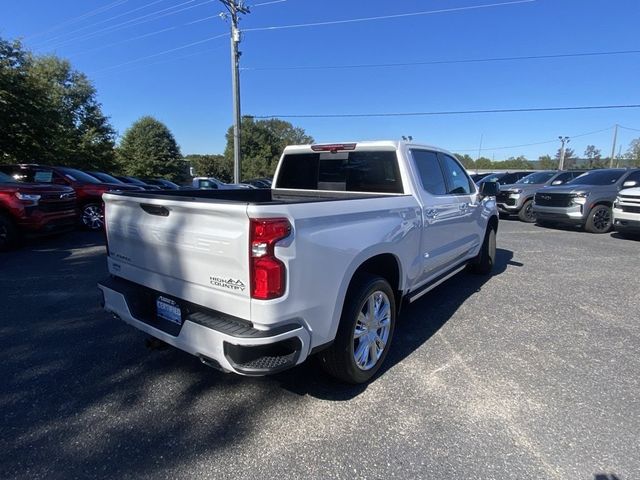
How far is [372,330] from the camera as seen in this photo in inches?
118

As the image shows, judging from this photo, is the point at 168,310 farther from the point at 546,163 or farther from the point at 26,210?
the point at 546,163

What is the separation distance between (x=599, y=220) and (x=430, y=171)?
9.80 meters

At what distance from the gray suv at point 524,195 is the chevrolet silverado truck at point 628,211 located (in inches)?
151

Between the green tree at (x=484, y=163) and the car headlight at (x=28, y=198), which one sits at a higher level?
the green tree at (x=484, y=163)

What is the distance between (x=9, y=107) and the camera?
15.0 meters

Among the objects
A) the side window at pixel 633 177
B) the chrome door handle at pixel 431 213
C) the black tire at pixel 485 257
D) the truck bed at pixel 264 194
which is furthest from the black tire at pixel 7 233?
the side window at pixel 633 177

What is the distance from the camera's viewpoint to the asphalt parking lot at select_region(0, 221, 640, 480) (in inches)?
85.7

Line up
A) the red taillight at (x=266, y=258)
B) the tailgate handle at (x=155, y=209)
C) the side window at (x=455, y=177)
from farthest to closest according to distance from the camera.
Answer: the side window at (x=455, y=177) → the tailgate handle at (x=155, y=209) → the red taillight at (x=266, y=258)

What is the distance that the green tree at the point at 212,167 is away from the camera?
65625 mm

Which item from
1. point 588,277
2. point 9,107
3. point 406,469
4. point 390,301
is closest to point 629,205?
point 588,277

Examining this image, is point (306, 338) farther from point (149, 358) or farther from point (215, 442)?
point (149, 358)

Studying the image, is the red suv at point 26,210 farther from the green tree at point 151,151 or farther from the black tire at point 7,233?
the green tree at point 151,151

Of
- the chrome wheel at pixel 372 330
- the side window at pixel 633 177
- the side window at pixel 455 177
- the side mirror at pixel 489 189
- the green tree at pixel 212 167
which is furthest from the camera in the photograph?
the green tree at pixel 212 167

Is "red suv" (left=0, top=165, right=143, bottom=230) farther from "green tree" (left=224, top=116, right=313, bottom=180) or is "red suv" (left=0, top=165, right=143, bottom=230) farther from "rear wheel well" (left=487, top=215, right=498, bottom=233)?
"green tree" (left=224, top=116, right=313, bottom=180)
